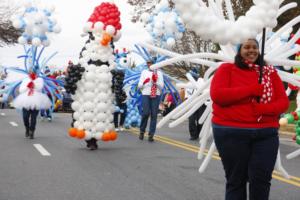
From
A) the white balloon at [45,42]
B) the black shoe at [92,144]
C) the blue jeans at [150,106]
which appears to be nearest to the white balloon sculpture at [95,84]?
the black shoe at [92,144]

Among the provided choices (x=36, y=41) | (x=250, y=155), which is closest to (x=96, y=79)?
(x=36, y=41)

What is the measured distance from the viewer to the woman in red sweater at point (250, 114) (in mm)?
4824

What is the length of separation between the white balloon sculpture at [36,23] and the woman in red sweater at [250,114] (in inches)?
329

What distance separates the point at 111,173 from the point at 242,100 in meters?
3.92

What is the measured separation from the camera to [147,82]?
45.2 ft

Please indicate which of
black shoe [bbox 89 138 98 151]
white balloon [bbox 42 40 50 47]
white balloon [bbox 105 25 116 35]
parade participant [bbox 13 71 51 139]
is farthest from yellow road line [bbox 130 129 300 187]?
white balloon [bbox 42 40 50 47]

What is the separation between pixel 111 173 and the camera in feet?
27.5

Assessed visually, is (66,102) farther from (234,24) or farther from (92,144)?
(234,24)

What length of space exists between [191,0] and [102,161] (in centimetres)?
568

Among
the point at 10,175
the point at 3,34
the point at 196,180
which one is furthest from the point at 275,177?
the point at 3,34

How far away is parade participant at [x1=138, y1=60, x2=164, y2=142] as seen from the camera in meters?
13.8

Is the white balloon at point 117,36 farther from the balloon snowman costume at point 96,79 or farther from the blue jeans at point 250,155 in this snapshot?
the blue jeans at point 250,155

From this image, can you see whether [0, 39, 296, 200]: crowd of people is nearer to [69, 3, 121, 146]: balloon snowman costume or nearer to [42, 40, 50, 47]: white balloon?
[69, 3, 121, 146]: balloon snowman costume

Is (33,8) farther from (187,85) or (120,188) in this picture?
(187,85)
